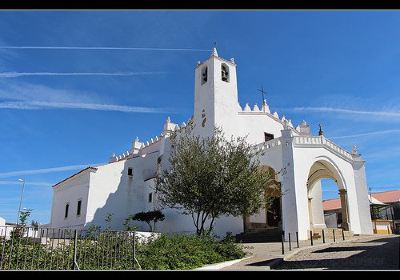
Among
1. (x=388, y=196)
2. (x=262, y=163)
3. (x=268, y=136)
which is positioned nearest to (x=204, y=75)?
(x=268, y=136)

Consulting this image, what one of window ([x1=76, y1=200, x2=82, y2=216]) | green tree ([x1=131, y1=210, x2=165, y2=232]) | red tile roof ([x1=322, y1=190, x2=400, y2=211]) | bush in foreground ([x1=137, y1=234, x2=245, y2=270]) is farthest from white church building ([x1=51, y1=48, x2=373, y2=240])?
red tile roof ([x1=322, y1=190, x2=400, y2=211])

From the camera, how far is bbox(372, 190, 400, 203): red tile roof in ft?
142

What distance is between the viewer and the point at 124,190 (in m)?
30.6

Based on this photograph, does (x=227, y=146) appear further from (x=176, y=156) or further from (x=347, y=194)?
(x=347, y=194)

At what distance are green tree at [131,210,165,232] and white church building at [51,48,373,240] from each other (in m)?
0.57

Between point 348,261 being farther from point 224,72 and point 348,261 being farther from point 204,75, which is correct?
point 204,75

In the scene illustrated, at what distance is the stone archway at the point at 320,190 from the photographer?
23266 millimetres

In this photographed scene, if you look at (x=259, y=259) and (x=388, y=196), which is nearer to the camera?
(x=259, y=259)

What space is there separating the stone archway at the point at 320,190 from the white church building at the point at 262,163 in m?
0.06

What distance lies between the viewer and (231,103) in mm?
27469

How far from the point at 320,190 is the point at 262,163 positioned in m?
7.06

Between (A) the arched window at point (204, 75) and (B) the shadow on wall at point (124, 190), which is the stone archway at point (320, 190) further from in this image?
(B) the shadow on wall at point (124, 190)

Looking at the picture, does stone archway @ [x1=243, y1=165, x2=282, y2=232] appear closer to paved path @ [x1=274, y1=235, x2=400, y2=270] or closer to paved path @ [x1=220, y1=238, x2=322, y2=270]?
paved path @ [x1=220, y1=238, x2=322, y2=270]

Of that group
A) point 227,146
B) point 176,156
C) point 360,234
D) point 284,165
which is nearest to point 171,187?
point 176,156
